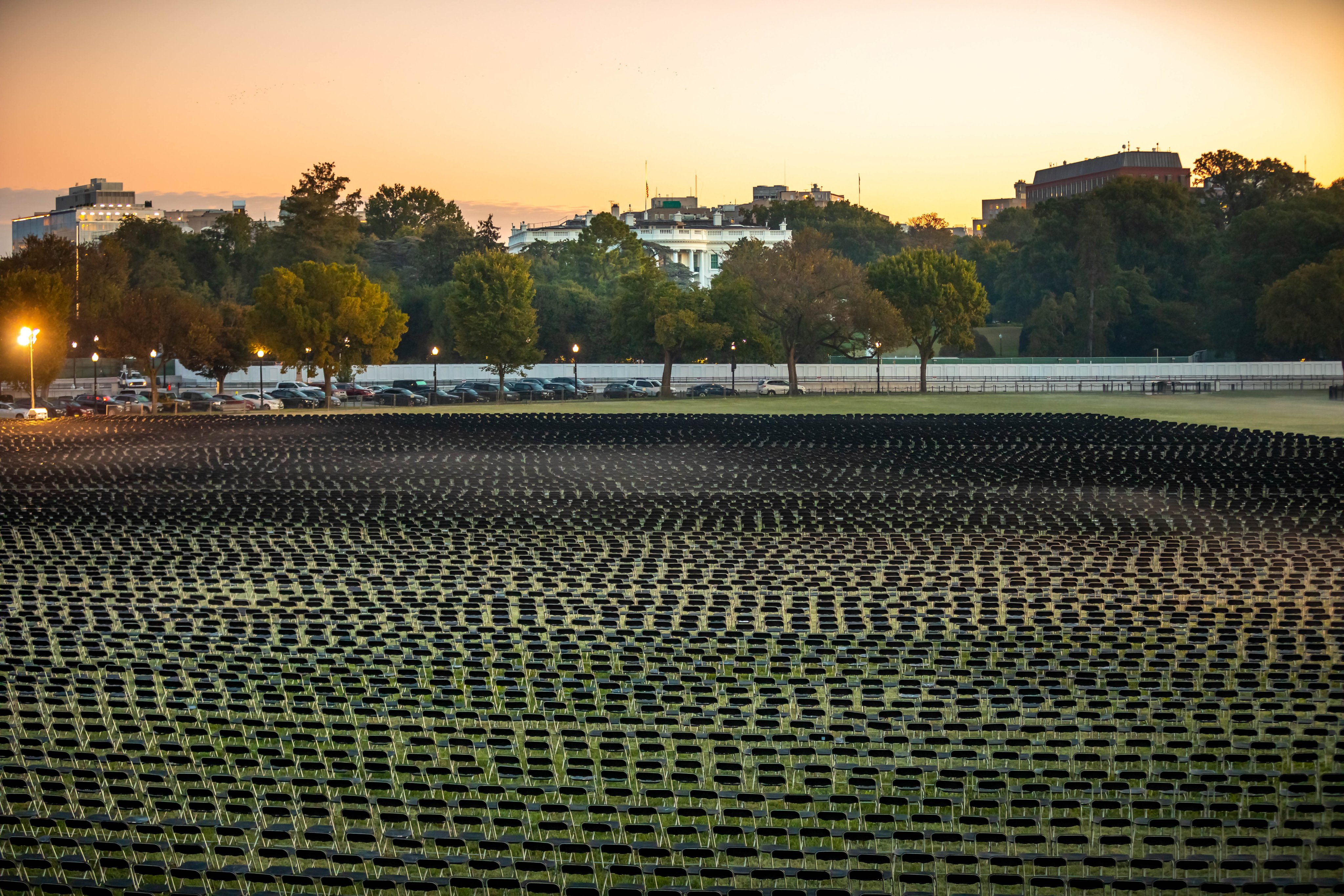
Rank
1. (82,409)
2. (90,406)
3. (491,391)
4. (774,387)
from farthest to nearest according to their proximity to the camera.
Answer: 1. (774,387)
2. (491,391)
3. (90,406)
4. (82,409)

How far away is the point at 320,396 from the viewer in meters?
→ 92.6

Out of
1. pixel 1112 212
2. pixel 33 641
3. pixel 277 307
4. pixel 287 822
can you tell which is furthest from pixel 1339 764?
pixel 1112 212

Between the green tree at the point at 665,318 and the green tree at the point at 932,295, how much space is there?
14.6 metres

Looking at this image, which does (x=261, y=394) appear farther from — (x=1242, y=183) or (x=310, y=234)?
(x=1242, y=183)

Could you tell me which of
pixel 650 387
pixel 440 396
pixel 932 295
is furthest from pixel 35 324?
pixel 932 295

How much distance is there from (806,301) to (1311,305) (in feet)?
116

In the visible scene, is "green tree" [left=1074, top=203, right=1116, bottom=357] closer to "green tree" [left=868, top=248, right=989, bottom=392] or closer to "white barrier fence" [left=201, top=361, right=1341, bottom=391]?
"white barrier fence" [left=201, top=361, right=1341, bottom=391]

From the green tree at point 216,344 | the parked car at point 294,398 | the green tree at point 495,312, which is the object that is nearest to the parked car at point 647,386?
the green tree at point 495,312

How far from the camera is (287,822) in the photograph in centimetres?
1065

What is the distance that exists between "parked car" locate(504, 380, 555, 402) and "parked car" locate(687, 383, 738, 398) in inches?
405

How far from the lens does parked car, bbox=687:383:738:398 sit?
336 feet

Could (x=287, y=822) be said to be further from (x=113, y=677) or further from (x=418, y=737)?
(x=113, y=677)

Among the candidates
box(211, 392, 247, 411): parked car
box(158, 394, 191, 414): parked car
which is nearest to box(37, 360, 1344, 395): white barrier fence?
box(158, 394, 191, 414): parked car

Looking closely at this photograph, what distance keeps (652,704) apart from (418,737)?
2.48m
